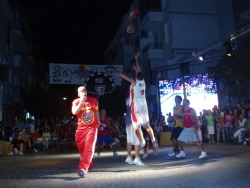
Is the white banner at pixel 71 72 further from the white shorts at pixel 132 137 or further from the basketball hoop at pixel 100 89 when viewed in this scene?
the white shorts at pixel 132 137

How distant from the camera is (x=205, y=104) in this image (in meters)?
22.3

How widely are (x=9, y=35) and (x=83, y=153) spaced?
90.7 ft

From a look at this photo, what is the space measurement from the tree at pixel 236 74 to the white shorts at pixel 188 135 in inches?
457

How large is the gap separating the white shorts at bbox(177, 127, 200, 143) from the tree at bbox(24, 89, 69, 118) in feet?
99.9

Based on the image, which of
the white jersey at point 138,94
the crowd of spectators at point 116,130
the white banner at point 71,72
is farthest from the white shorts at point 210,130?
the white jersey at point 138,94

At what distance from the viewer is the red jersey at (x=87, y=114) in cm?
620

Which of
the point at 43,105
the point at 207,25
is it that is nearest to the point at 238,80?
the point at 207,25

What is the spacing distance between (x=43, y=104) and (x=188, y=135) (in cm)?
3105

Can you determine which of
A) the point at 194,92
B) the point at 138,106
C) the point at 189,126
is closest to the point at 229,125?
the point at 194,92

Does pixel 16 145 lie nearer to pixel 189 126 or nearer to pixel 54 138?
pixel 54 138

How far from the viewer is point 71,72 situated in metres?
22.2

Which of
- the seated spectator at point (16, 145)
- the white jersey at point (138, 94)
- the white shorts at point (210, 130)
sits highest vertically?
the white jersey at point (138, 94)

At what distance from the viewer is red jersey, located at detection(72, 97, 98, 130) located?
620cm

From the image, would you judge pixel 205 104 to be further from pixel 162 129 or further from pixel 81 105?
pixel 81 105
